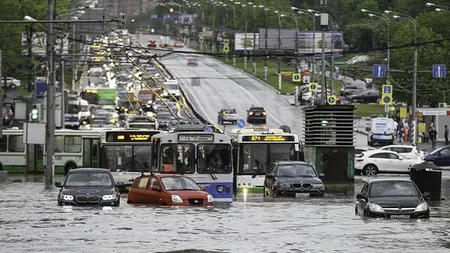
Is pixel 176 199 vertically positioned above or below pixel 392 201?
below

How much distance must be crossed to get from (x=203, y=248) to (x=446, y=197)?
78.5 feet

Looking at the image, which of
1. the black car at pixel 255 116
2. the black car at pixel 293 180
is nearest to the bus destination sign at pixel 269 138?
the black car at pixel 293 180

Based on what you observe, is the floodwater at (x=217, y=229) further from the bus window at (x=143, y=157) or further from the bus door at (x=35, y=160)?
the bus door at (x=35, y=160)

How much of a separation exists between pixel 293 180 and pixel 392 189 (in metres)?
10.8

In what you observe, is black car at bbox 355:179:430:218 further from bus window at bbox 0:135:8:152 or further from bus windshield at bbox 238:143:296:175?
bus window at bbox 0:135:8:152

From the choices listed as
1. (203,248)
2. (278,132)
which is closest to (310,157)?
(278,132)

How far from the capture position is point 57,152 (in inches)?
2608

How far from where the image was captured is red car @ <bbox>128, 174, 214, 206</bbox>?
35844 mm

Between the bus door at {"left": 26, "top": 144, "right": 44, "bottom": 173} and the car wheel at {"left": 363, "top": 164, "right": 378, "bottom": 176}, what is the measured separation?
16923 millimetres

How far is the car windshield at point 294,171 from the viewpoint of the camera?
43.8 metres

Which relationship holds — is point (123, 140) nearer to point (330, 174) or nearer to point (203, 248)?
point (330, 174)

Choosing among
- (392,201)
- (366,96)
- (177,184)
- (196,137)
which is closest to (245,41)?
(366,96)

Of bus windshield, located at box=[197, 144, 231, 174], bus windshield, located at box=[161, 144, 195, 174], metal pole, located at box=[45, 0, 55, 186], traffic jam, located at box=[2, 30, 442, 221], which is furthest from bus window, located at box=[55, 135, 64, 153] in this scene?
bus windshield, located at box=[197, 144, 231, 174]

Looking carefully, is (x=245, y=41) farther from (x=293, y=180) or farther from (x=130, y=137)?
(x=293, y=180)
